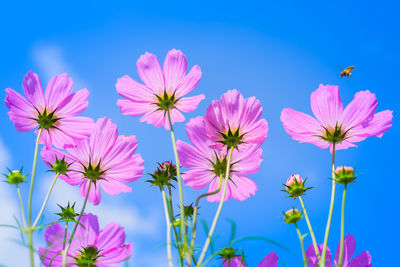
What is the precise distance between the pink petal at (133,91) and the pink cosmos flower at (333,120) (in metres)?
0.43

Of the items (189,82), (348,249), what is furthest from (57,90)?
(348,249)

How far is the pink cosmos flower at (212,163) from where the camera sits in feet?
4.09

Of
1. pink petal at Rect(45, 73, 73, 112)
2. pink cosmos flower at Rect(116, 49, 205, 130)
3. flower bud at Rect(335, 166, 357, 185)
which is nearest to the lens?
flower bud at Rect(335, 166, 357, 185)

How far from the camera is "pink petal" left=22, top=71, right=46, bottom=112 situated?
1.39m

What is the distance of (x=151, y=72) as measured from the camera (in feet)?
4.40

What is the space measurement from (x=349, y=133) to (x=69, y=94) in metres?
0.96

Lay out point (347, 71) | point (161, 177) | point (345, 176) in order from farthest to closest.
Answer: point (347, 71) < point (161, 177) < point (345, 176)

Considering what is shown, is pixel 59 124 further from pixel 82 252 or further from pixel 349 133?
pixel 349 133

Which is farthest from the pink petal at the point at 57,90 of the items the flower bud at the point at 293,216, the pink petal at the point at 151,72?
the flower bud at the point at 293,216

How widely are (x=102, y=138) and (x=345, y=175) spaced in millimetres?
756

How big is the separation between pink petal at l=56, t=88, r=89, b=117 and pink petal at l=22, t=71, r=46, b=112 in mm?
62

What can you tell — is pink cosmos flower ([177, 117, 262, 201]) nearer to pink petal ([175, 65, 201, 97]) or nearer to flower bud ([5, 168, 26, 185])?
pink petal ([175, 65, 201, 97])

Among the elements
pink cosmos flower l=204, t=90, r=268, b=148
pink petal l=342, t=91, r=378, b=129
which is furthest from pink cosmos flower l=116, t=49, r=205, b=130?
pink petal l=342, t=91, r=378, b=129

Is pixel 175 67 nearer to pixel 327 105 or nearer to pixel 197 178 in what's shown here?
pixel 197 178
